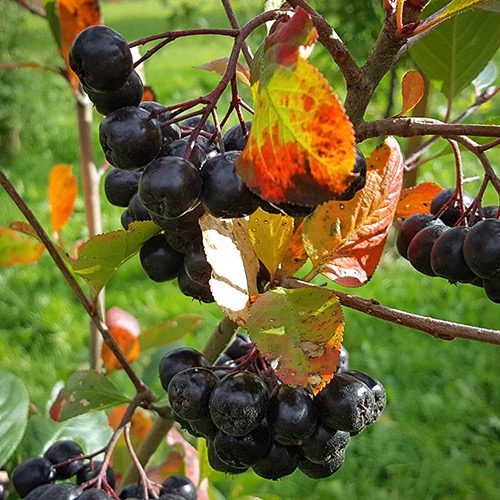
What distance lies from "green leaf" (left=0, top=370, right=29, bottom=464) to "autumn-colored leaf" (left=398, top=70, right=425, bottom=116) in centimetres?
67

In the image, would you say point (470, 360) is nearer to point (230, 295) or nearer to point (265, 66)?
point (230, 295)

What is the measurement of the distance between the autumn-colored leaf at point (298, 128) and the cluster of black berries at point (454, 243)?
0.28 m

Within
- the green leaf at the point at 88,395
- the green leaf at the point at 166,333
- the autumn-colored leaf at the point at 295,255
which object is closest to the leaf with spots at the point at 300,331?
the autumn-colored leaf at the point at 295,255

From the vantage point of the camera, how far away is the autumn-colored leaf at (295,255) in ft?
2.16

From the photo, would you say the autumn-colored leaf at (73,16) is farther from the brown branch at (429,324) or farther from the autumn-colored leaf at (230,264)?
the brown branch at (429,324)

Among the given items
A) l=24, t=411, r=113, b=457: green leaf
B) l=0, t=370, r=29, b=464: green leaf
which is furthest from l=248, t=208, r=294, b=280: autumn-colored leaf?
l=24, t=411, r=113, b=457: green leaf

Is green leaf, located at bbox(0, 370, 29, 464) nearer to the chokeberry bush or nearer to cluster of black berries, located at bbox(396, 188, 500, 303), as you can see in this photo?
the chokeberry bush

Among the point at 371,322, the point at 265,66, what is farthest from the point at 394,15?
the point at 371,322

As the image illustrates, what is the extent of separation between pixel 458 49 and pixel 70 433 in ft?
2.69

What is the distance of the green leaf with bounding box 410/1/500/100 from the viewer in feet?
2.85

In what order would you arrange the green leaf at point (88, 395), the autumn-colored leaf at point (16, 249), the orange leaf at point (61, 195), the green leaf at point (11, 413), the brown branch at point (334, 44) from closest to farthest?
1. the brown branch at point (334, 44)
2. the green leaf at point (88, 395)
3. the green leaf at point (11, 413)
4. the orange leaf at point (61, 195)
5. the autumn-colored leaf at point (16, 249)

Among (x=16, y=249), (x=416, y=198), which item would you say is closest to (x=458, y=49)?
(x=416, y=198)

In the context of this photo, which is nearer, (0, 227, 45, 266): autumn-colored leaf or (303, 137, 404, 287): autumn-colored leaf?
(303, 137, 404, 287): autumn-colored leaf

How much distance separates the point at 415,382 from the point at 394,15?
201 cm
